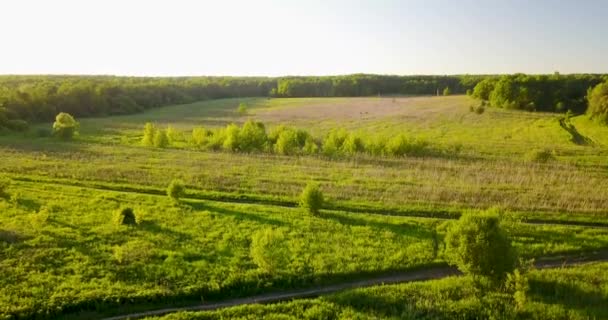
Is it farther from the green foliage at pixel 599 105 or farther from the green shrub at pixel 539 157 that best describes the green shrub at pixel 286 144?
the green foliage at pixel 599 105

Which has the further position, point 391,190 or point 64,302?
point 391,190

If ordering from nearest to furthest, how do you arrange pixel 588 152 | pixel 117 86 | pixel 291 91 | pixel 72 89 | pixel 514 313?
pixel 514 313
pixel 588 152
pixel 72 89
pixel 117 86
pixel 291 91

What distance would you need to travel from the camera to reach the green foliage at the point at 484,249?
71.0 ft

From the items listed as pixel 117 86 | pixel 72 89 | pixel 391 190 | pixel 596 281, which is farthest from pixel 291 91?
A: pixel 596 281

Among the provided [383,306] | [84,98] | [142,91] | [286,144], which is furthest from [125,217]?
[142,91]

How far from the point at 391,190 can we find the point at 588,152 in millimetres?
31515

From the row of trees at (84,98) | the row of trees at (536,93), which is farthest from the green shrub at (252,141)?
the row of trees at (536,93)

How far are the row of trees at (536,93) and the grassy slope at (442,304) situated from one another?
79.5m

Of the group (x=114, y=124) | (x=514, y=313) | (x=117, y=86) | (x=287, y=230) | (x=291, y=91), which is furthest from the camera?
(x=291, y=91)

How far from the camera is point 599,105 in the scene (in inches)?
3034

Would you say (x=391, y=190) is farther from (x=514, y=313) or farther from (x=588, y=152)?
(x=588, y=152)

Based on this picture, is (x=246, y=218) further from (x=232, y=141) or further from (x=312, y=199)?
(x=232, y=141)

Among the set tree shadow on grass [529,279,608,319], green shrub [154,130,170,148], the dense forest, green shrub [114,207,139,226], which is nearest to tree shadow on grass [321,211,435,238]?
tree shadow on grass [529,279,608,319]

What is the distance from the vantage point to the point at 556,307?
20.0 m
